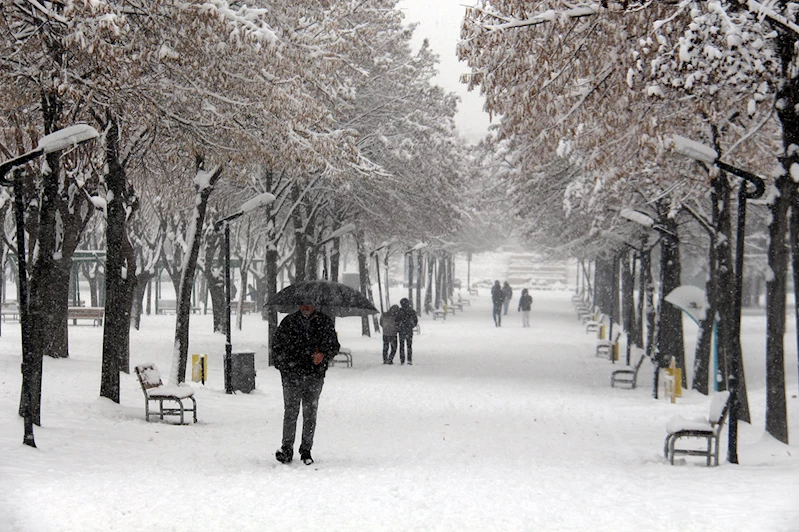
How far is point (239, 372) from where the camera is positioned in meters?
18.5

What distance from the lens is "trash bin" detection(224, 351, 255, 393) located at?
60.3ft

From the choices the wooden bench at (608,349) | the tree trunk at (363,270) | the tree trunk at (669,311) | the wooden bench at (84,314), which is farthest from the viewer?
the wooden bench at (84,314)

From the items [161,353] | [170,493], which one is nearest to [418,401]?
[170,493]

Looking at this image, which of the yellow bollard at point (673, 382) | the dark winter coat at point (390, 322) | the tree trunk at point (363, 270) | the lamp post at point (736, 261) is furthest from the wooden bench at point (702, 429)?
the tree trunk at point (363, 270)

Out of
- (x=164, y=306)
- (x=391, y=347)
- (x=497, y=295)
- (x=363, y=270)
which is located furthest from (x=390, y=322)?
(x=164, y=306)

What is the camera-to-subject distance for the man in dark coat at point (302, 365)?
986 cm

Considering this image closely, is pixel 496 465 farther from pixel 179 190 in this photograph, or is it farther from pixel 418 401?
pixel 179 190

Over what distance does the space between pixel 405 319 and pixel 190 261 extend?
9.00 meters

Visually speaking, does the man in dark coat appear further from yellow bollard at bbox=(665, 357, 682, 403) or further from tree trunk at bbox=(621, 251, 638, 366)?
tree trunk at bbox=(621, 251, 638, 366)

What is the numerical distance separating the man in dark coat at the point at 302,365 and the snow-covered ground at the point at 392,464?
1.04ft

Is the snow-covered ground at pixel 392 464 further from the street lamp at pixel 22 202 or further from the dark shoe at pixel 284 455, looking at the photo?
the street lamp at pixel 22 202

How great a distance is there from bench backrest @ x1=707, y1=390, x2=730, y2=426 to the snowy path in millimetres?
592

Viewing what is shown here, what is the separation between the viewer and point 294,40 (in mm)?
13625

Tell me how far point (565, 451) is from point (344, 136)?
7833 millimetres
